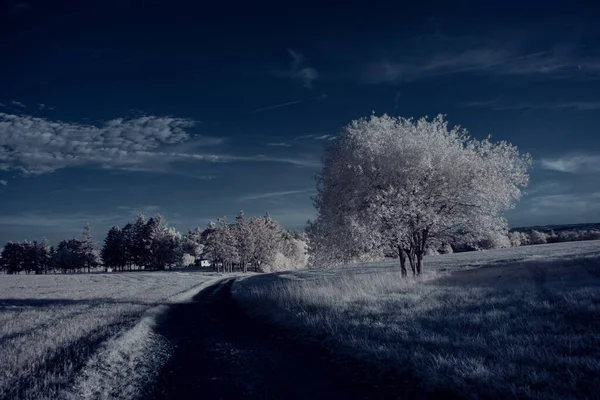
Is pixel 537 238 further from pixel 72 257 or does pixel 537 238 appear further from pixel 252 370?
pixel 72 257

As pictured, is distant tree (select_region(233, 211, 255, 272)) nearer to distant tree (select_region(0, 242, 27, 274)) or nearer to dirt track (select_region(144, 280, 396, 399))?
dirt track (select_region(144, 280, 396, 399))

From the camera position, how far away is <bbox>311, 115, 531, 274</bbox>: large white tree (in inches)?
838

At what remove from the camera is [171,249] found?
4651 inches

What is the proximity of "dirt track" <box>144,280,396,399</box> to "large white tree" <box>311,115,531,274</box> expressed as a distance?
29.4ft

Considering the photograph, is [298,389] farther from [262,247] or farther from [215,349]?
[262,247]

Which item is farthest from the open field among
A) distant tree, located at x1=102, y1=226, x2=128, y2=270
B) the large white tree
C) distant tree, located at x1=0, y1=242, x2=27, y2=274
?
distant tree, located at x1=0, y1=242, x2=27, y2=274

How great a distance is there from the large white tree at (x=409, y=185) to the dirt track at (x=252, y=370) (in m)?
8.95

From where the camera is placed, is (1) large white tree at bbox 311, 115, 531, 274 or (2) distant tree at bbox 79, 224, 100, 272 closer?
(1) large white tree at bbox 311, 115, 531, 274

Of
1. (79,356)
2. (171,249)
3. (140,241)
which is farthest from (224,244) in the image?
(79,356)

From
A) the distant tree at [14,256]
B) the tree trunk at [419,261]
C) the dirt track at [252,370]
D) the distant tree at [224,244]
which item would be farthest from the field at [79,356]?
the distant tree at [14,256]

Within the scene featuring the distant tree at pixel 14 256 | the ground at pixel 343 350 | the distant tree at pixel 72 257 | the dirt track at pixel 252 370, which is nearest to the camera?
the ground at pixel 343 350

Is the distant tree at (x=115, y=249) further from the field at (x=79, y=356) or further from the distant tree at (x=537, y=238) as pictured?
the distant tree at (x=537, y=238)

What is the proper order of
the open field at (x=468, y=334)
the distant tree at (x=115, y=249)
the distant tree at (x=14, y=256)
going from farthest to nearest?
the distant tree at (x=14, y=256)
the distant tree at (x=115, y=249)
the open field at (x=468, y=334)

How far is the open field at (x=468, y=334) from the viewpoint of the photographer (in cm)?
679
